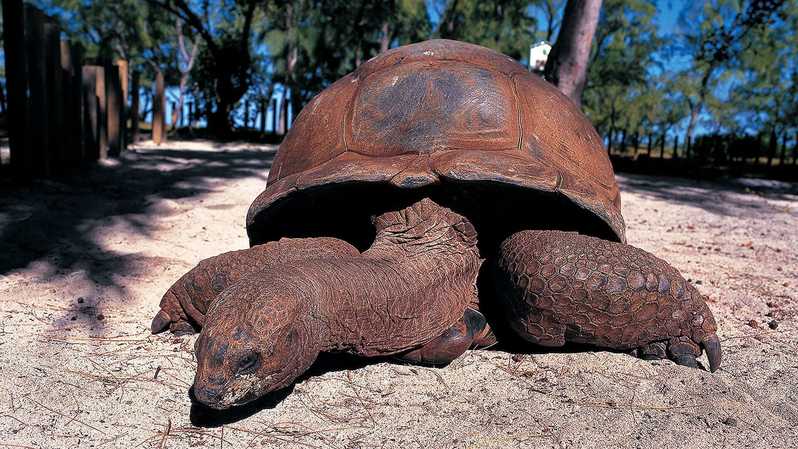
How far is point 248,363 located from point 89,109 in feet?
20.6

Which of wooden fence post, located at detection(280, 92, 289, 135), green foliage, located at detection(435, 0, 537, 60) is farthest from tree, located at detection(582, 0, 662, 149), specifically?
wooden fence post, located at detection(280, 92, 289, 135)

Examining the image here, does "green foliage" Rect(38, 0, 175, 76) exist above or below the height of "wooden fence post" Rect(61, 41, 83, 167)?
above

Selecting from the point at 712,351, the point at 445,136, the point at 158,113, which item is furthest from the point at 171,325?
the point at 158,113

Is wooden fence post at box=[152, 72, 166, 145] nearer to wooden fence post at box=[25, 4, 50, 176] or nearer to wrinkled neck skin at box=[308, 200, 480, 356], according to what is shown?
wooden fence post at box=[25, 4, 50, 176]

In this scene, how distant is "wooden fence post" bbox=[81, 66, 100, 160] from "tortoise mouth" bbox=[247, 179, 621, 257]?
5068mm

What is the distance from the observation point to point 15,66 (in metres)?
4.88

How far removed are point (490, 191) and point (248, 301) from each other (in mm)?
1021

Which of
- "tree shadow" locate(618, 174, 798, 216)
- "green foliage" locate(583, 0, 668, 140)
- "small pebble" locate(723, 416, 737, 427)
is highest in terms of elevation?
"green foliage" locate(583, 0, 668, 140)

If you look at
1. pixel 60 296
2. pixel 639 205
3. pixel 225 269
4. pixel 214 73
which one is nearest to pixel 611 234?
pixel 225 269

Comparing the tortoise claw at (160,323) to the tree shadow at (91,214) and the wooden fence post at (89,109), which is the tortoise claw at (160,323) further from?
the wooden fence post at (89,109)

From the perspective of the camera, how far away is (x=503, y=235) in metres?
2.41

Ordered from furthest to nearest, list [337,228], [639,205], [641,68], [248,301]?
[641,68] → [639,205] → [337,228] → [248,301]

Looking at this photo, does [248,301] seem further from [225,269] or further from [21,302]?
[21,302]

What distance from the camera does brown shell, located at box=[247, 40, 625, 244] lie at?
217 centimetres
